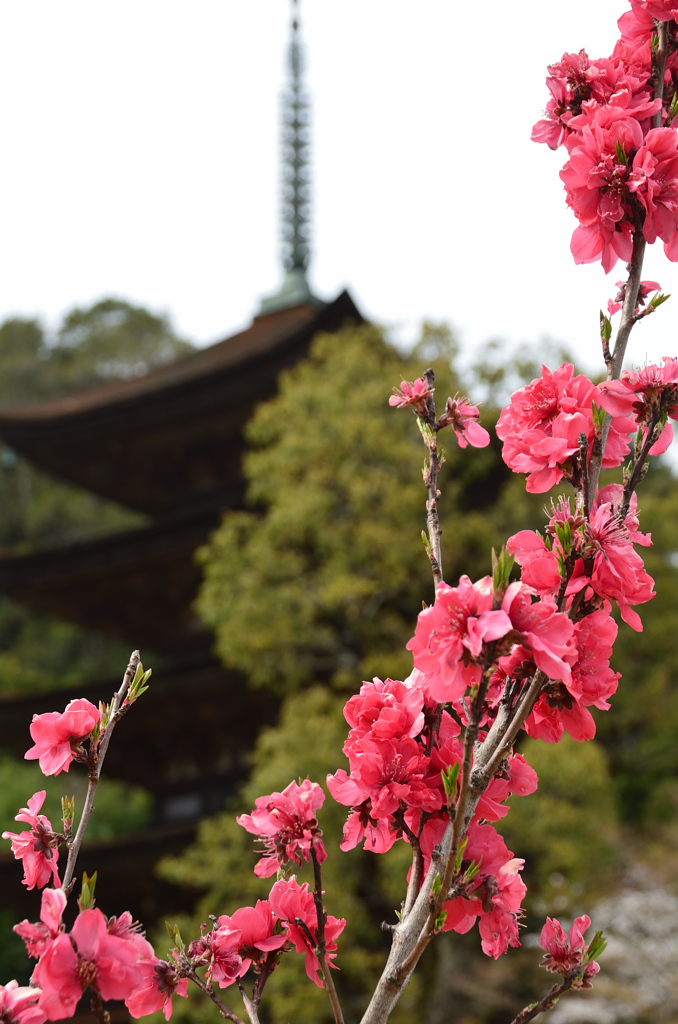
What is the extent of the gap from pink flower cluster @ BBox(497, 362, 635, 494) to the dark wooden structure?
6.94 m

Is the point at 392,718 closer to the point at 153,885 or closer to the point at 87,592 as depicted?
the point at 153,885

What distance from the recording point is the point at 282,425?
25.0 ft

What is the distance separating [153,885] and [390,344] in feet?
16.3

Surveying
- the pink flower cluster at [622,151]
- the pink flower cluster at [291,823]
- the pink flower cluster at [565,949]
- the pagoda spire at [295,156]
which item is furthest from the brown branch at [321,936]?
the pagoda spire at [295,156]

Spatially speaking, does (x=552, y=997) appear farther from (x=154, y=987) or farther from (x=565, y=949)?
(x=154, y=987)

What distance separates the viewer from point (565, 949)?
3.40 feet

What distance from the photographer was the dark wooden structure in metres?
8.03

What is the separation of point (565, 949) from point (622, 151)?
34.5 inches

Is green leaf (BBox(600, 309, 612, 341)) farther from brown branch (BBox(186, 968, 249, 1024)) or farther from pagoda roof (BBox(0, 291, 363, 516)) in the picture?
pagoda roof (BBox(0, 291, 363, 516))

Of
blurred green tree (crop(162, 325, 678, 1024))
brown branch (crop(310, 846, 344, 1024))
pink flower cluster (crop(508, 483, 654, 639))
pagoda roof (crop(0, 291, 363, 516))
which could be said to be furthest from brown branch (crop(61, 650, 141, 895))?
pagoda roof (crop(0, 291, 363, 516))

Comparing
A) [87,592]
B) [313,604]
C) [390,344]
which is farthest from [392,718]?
[87,592]

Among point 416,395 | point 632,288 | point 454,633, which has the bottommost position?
point 454,633

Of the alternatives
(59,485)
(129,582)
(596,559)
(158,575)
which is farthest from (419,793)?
(59,485)

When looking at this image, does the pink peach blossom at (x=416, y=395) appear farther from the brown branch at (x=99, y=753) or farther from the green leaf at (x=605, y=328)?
the brown branch at (x=99, y=753)
